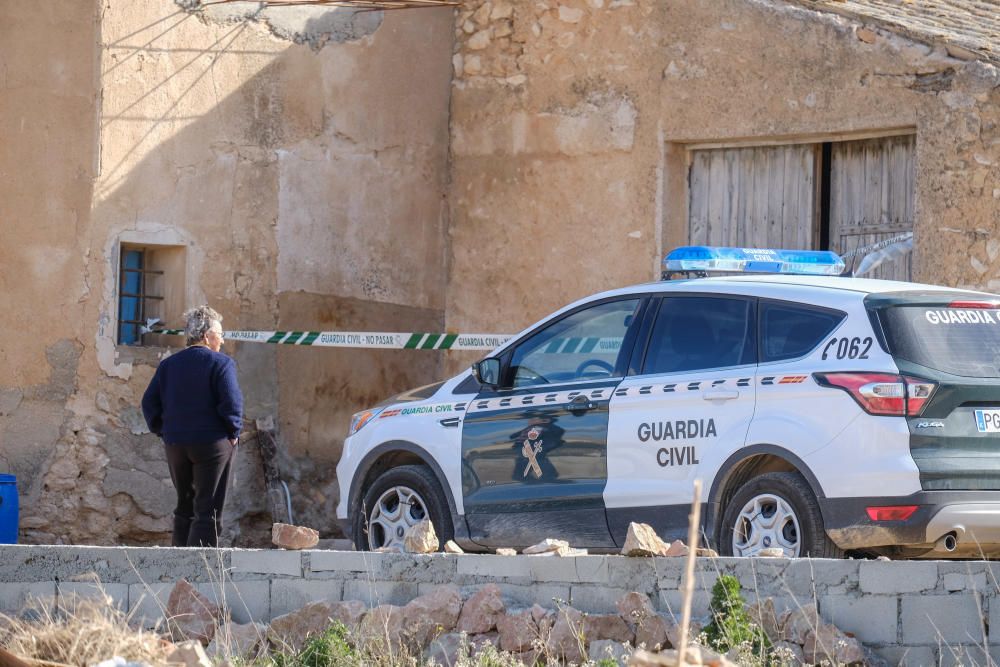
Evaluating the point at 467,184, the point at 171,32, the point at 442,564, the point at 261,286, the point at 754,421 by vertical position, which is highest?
the point at 171,32

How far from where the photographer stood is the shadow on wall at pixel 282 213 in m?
11.9

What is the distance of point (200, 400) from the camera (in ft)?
30.8

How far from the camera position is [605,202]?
1241 centimetres

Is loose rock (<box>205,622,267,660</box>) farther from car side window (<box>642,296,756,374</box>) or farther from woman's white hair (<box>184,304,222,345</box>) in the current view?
woman's white hair (<box>184,304,222,345</box>)

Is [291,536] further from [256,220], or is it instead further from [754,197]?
[754,197]

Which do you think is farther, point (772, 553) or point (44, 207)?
point (44, 207)

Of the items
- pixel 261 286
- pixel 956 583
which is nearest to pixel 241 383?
pixel 261 286

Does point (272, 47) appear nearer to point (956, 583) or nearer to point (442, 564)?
point (442, 564)

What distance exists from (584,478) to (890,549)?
1646 mm

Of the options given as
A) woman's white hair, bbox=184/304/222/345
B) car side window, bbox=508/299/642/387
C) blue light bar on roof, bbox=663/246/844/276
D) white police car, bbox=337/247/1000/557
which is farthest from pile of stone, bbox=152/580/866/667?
blue light bar on roof, bbox=663/246/844/276

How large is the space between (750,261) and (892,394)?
2.28 metres

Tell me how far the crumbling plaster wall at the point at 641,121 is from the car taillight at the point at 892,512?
13.5ft

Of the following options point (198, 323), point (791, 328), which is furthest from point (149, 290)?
point (791, 328)

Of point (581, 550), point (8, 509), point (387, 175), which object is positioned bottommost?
point (8, 509)
